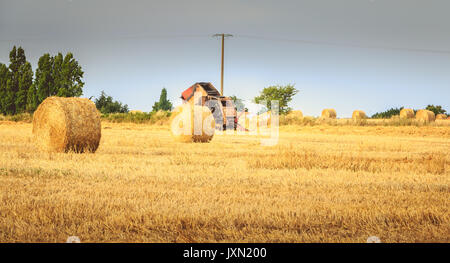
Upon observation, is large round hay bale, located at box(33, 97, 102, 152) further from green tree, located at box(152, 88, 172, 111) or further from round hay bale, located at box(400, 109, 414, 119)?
green tree, located at box(152, 88, 172, 111)

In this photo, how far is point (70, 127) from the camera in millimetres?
13547

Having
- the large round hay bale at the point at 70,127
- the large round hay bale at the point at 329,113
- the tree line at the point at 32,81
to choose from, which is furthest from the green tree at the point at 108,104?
the large round hay bale at the point at 70,127

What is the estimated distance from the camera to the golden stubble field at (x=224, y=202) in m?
4.80

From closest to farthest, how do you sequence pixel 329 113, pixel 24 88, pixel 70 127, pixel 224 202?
pixel 224 202, pixel 70 127, pixel 329 113, pixel 24 88

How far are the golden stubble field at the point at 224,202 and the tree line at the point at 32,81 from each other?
5082cm

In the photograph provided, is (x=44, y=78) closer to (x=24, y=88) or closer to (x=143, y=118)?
(x=24, y=88)

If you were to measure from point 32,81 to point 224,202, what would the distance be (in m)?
58.8

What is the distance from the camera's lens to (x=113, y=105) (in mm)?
53281

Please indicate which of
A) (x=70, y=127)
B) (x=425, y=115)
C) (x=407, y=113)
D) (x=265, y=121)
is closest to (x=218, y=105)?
(x=265, y=121)

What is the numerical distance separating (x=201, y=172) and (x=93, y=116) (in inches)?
238

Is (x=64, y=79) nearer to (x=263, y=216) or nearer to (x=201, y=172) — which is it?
(x=201, y=172)

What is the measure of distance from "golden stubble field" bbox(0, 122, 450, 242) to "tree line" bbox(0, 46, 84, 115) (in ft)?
167

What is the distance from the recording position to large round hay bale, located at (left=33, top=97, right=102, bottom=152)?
13586 millimetres

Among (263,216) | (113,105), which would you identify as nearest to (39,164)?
(263,216)
